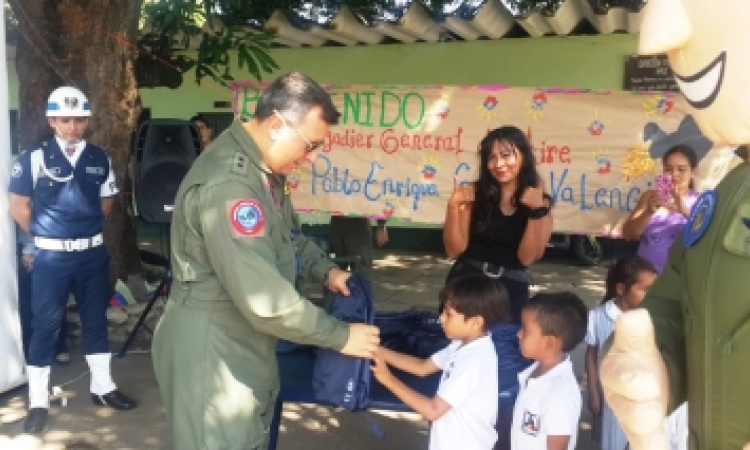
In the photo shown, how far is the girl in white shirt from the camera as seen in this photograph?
3096 millimetres

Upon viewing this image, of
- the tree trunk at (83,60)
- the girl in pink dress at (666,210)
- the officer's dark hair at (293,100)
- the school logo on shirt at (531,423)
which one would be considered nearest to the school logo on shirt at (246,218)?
the officer's dark hair at (293,100)

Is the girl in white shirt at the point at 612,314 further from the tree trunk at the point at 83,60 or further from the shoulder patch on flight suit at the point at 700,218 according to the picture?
the tree trunk at the point at 83,60

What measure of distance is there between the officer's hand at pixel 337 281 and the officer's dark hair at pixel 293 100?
0.60 metres

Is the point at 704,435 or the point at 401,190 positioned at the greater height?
the point at 401,190

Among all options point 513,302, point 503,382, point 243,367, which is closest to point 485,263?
point 513,302

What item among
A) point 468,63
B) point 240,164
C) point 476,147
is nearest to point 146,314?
point 476,147

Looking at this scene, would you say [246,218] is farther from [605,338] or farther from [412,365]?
[605,338]

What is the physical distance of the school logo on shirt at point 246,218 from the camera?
1.99 meters

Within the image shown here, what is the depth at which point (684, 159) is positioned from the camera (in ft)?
13.2

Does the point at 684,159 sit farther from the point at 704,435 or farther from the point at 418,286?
the point at 418,286

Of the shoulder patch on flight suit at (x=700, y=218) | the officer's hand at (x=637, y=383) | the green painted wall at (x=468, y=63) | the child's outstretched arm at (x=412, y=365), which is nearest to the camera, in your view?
the officer's hand at (x=637, y=383)

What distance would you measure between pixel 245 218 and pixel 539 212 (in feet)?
4.90

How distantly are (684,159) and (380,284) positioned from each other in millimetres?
4356

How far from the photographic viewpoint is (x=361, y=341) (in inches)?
87.1
